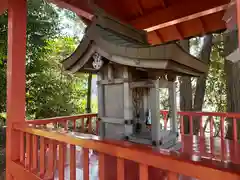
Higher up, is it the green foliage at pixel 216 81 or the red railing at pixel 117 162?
the green foliage at pixel 216 81

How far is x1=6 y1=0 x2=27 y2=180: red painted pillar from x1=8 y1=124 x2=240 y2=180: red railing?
0.11 metres

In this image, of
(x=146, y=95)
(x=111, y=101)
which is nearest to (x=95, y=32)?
(x=111, y=101)

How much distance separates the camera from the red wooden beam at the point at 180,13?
10.6 feet

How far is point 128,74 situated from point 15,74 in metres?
1.47

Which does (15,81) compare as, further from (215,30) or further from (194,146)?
(215,30)

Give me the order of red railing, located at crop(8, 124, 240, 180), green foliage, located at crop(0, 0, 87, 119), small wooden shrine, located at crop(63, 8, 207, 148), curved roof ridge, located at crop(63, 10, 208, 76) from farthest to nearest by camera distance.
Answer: green foliage, located at crop(0, 0, 87, 119) < small wooden shrine, located at crop(63, 8, 207, 148) < curved roof ridge, located at crop(63, 10, 208, 76) < red railing, located at crop(8, 124, 240, 180)

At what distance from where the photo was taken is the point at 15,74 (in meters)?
2.44

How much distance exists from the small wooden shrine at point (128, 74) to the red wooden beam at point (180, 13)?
1663mm

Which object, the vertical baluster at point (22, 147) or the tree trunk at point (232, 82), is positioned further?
the tree trunk at point (232, 82)

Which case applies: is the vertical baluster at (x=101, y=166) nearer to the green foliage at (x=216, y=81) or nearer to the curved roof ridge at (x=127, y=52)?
the curved roof ridge at (x=127, y=52)

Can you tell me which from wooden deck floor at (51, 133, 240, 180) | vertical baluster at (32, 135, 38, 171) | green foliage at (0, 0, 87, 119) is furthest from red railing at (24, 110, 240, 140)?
green foliage at (0, 0, 87, 119)

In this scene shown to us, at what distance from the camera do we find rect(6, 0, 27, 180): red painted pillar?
2.39m

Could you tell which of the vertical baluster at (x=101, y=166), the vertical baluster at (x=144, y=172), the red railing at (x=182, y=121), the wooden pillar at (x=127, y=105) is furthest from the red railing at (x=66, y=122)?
the vertical baluster at (x=144, y=172)

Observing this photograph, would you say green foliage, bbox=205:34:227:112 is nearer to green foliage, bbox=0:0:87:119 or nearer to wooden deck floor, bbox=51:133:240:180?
wooden deck floor, bbox=51:133:240:180
